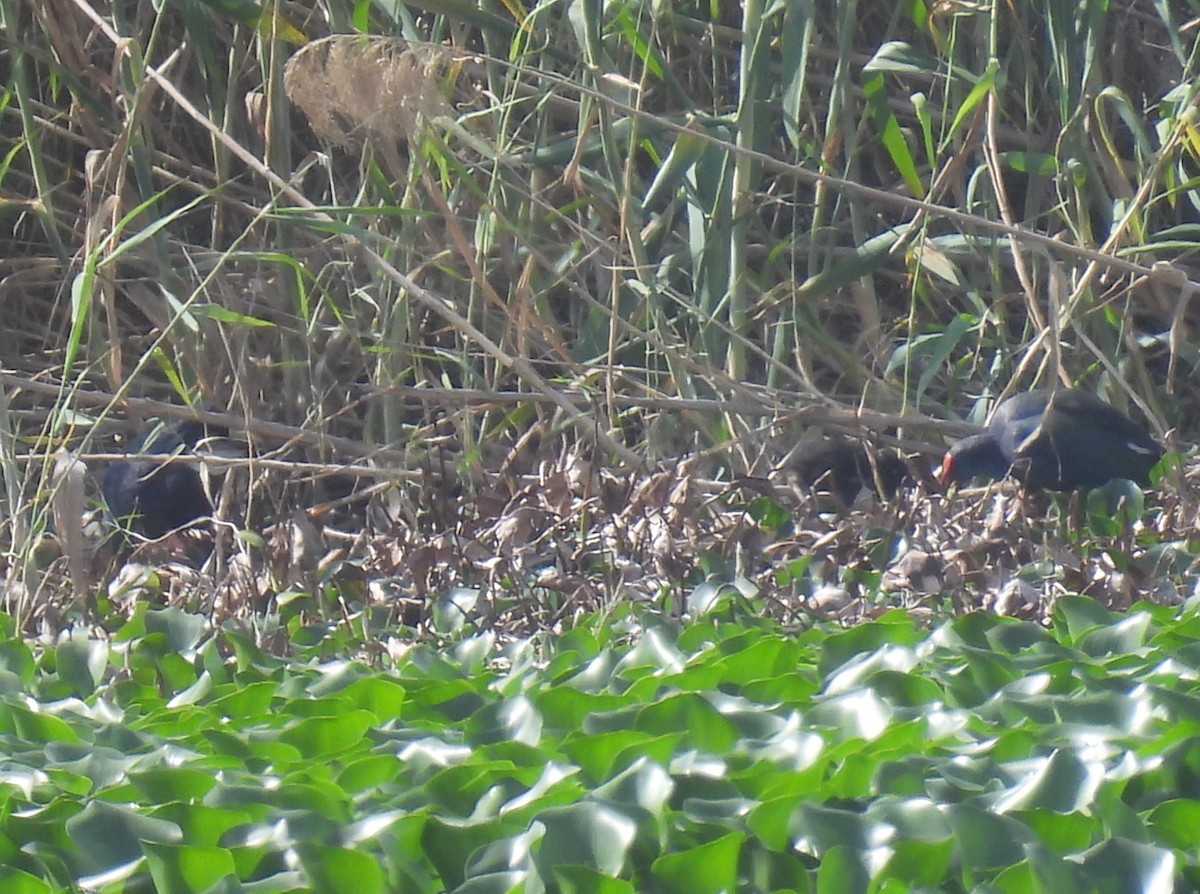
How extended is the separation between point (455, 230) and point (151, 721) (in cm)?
109

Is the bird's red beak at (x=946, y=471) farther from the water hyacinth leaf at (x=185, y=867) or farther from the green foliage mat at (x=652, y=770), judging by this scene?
the water hyacinth leaf at (x=185, y=867)

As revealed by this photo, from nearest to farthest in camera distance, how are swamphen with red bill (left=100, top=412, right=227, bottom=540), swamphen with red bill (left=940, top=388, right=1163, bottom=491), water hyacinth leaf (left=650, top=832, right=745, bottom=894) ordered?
1. water hyacinth leaf (left=650, top=832, right=745, bottom=894)
2. swamphen with red bill (left=940, top=388, right=1163, bottom=491)
3. swamphen with red bill (left=100, top=412, right=227, bottom=540)

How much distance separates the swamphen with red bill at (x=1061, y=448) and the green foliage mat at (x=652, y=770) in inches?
37.1

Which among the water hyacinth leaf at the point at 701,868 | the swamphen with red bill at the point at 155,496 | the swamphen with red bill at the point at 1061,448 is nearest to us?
the water hyacinth leaf at the point at 701,868

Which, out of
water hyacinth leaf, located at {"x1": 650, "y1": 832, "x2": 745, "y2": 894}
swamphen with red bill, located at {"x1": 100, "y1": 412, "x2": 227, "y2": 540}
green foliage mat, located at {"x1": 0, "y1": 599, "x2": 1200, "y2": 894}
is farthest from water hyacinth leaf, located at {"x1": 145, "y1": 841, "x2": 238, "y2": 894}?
swamphen with red bill, located at {"x1": 100, "y1": 412, "x2": 227, "y2": 540}

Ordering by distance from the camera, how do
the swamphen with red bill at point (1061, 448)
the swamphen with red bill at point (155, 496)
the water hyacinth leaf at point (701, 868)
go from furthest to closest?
the swamphen with red bill at point (155, 496)
the swamphen with red bill at point (1061, 448)
the water hyacinth leaf at point (701, 868)

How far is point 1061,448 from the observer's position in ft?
10.4

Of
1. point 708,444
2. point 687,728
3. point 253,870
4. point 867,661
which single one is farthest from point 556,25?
point 253,870

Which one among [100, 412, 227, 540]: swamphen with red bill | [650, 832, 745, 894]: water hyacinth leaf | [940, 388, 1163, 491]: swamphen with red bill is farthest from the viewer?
[100, 412, 227, 540]: swamphen with red bill

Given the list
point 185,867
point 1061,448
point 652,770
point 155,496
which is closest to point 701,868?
point 652,770

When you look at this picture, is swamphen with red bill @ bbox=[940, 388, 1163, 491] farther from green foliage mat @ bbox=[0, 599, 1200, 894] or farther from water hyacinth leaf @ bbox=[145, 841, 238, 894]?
water hyacinth leaf @ bbox=[145, 841, 238, 894]

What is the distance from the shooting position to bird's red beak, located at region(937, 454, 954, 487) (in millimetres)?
3188

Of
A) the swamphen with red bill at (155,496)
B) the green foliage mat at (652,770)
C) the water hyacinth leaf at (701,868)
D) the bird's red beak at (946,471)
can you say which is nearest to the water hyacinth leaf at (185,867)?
the green foliage mat at (652,770)

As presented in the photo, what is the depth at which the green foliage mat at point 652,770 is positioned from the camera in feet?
4.55
